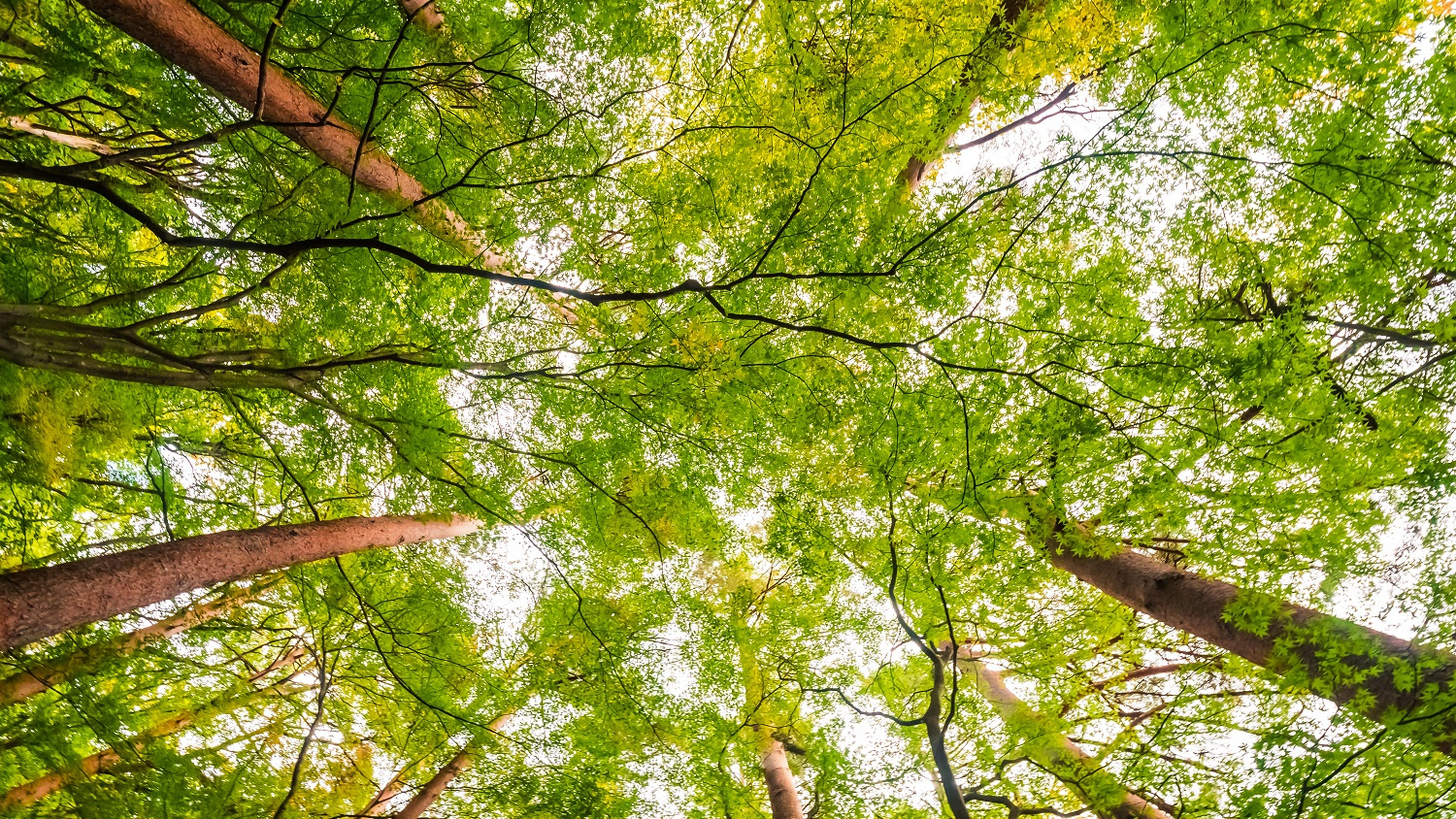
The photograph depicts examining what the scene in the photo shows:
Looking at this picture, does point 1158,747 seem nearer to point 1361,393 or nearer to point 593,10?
point 1361,393

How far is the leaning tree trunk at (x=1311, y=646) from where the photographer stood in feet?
8.07

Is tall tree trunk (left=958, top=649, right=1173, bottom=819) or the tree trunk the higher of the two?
the tree trunk

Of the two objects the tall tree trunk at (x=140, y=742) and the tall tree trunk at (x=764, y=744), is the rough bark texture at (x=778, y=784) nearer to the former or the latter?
the tall tree trunk at (x=764, y=744)

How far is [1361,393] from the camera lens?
3.05m

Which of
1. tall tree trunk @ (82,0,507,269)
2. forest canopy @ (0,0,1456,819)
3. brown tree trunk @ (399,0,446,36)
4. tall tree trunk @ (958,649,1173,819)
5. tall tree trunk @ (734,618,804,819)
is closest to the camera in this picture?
tall tree trunk @ (82,0,507,269)

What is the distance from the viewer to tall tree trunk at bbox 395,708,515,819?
15.8 feet

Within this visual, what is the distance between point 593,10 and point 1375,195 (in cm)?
459

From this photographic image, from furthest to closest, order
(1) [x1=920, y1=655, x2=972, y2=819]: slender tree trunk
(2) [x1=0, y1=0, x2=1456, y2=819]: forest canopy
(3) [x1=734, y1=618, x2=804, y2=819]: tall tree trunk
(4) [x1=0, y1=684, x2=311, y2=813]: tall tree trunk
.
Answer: (3) [x1=734, y1=618, x2=804, y2=819]: tall tree trunk < (4) [x1=0, y1=684, x2=311, y2=813]: tall tree trunk < (2) [x1=0, y1=0, x2=1456, y2=819]: forest canopy < (1) [x1=920, y1=655, x2=972, y2=819]: slender tree trunk

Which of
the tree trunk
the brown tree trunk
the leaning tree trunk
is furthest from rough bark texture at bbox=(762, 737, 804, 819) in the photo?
the brown tree trunk

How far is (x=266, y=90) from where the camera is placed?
2748 mm

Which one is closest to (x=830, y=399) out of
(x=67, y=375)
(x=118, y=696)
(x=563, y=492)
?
(x=563, y=492)

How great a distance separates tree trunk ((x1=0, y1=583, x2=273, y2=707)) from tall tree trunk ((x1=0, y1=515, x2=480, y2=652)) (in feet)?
2.66

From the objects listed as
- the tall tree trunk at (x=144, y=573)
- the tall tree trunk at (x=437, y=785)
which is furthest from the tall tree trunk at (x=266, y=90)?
A: the tall tree trunk at (x=437, y=785)

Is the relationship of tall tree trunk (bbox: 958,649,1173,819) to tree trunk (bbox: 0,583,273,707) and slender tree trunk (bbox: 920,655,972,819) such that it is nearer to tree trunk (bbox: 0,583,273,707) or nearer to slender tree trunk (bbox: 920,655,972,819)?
slender tree trunk (bbox: 920,655,972,819)
